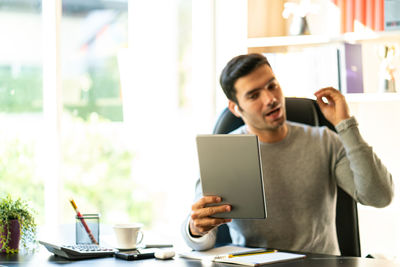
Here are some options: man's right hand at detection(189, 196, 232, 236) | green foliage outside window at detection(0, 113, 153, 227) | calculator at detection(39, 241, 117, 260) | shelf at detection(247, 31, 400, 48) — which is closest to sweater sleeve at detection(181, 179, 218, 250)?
man's right hand at detection(189, 196, 232, 236)

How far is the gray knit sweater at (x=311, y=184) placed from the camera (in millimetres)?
2000

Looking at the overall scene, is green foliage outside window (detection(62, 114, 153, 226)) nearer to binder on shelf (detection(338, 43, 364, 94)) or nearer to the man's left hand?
binder on shelf (detection(338, 43, 364, 94))

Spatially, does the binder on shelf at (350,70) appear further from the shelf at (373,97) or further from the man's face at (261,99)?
the man's face at (261,99)

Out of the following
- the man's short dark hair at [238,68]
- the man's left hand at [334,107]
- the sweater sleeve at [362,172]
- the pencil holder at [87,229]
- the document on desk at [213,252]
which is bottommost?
the document on desk at [213,252]

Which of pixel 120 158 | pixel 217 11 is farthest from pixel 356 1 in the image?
pixel 120 158

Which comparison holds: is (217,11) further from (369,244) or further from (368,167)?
(368,167)

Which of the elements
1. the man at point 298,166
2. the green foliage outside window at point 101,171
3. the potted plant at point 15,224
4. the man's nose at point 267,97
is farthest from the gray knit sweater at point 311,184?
the green foliage outside window at point 101,171

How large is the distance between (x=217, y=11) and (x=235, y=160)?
2.04m

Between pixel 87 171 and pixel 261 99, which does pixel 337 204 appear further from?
pixel 87 171

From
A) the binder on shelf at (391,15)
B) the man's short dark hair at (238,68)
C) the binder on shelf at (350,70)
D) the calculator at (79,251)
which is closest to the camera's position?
the calculator at (79,251)

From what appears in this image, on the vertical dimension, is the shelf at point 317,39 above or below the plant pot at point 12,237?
above

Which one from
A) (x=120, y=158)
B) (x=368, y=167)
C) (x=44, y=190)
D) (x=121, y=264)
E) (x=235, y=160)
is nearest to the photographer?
(x=121, y=264)

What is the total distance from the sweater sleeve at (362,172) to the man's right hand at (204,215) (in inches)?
19.1

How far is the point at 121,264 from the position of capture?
158 cm
